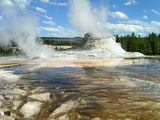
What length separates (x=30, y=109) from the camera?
10.8 meters

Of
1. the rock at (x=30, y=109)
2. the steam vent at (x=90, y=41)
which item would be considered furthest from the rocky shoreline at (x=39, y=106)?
the steam vent at (x=90, y=41)

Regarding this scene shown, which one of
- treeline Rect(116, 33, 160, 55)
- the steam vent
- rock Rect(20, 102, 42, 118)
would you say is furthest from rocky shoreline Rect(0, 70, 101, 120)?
treeline Rect(116, 33, 160, 55)

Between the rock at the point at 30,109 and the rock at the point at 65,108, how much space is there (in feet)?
2.55

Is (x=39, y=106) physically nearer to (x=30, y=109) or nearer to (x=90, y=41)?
(x=30, y=109)

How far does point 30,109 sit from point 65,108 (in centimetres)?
137

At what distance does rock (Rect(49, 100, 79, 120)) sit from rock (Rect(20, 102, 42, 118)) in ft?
2.55

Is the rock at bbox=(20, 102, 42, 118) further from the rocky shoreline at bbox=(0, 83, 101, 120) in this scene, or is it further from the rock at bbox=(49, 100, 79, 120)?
the rock at bbox=(49, 100, 79, 120)

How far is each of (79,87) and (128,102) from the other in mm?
4458

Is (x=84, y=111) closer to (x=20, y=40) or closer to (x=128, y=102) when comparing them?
(x=128, y=102)

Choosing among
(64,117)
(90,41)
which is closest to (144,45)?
(90,41)

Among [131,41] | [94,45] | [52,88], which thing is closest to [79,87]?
[52,88]

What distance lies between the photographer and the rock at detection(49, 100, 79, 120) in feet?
33.1

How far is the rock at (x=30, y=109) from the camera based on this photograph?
33.6 ft

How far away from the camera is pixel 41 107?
11.1 metres
